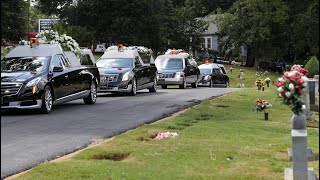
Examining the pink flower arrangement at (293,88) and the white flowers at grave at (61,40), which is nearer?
the pink flower arrangement at (293,88)

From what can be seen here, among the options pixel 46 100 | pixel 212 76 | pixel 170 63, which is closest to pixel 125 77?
pixel 46 100

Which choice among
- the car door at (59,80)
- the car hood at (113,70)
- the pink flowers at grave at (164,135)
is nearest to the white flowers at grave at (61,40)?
the car door at (59,80)

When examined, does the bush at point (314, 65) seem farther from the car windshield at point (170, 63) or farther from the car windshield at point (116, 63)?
the car windshield at point (170, 63)

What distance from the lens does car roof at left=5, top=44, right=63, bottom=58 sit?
13.7m

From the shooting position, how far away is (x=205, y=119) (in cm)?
1195

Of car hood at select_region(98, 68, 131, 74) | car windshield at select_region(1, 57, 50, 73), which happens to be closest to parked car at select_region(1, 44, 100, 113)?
car windshield at select_region(1, 57, 50, 73)

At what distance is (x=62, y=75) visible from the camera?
1392cm

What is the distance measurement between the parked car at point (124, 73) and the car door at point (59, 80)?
513 centimetres

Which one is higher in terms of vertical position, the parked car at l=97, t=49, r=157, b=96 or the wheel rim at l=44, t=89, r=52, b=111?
the parked car at l=97, t=49, r=157, b=96

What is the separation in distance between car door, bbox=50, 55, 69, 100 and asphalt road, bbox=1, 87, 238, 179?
48cm

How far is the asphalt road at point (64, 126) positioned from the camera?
7805mm

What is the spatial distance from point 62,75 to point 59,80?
0.24 m

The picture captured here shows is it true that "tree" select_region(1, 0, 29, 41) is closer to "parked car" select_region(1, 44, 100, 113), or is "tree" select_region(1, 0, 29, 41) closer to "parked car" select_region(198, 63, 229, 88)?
"parked car" select_region(1, 44, 100, 113)

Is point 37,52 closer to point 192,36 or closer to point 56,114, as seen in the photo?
point 56,114
